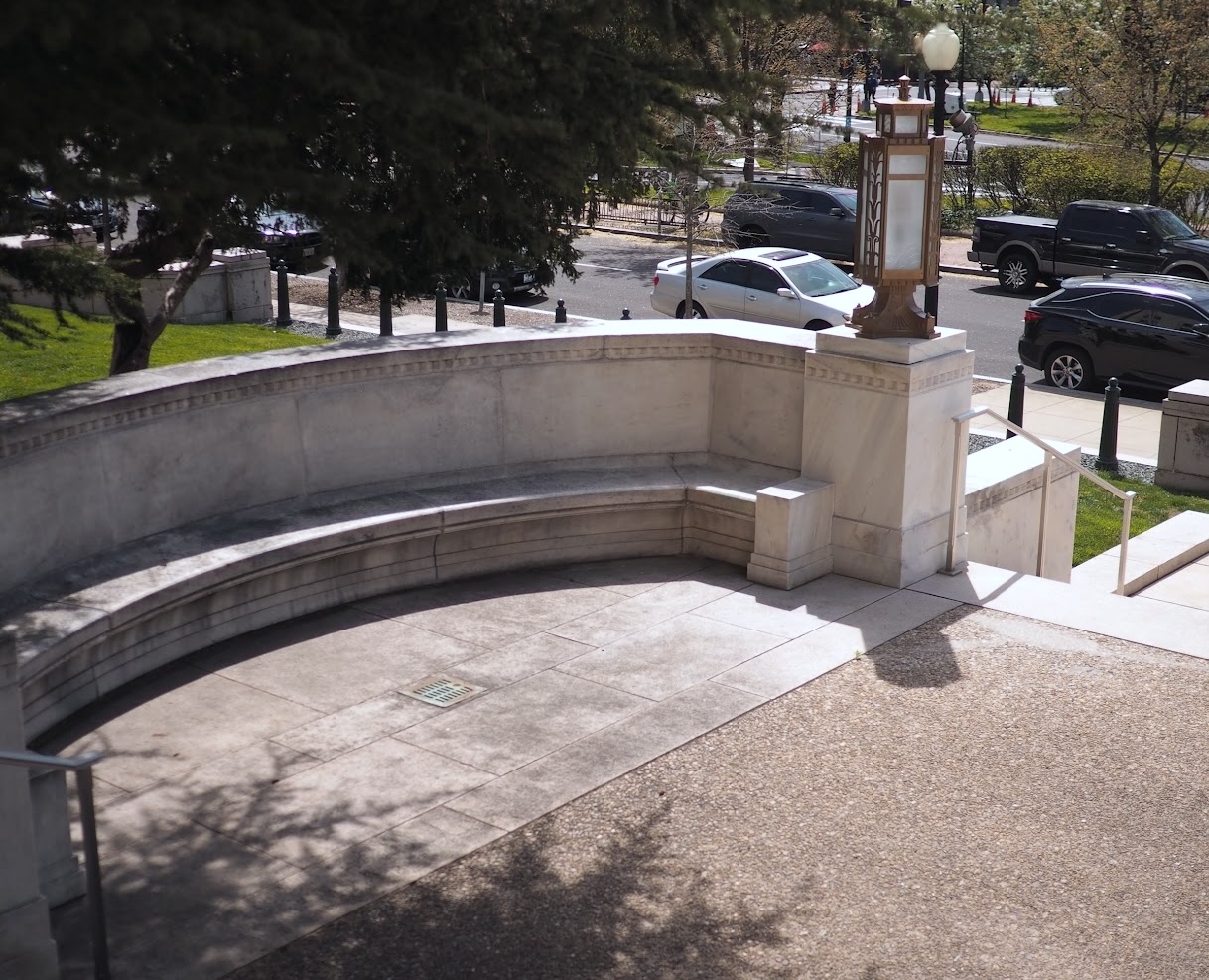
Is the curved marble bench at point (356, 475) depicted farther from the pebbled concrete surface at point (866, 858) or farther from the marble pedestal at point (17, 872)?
the pebbled concrete surface at point (866, 858)

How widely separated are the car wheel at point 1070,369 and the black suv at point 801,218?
32.4 feet

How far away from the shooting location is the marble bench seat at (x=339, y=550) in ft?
24.3

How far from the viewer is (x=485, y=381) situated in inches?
394

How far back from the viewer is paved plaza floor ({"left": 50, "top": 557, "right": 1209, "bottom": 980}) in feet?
19.0

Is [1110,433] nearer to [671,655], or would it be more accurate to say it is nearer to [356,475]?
[671,655]

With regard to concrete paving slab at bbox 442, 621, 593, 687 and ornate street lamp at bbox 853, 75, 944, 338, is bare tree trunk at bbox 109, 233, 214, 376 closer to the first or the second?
concrete paving slab at bbox 442, 621, 593, 687

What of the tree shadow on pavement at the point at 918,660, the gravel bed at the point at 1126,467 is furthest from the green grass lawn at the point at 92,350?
the tree shadow on pavement at the point at 918,660

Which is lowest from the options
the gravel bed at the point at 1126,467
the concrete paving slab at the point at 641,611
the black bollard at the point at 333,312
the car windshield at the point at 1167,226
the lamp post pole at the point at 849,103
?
the gravel bed at the point at 1126,467

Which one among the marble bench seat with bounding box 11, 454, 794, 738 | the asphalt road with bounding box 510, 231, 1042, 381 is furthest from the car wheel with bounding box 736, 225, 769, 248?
the marble bench seat with bounding box 11, 454, 794, 738

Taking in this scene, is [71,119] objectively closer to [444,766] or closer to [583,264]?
[444,766]

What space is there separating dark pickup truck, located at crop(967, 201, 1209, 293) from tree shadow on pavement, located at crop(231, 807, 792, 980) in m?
22.3

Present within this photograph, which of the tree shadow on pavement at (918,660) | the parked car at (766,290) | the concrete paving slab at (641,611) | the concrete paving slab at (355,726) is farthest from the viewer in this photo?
the parked car at (766,290)

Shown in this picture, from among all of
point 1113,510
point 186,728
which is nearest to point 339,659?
point 186,728

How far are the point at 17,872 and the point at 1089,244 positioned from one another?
24781 millimetres
